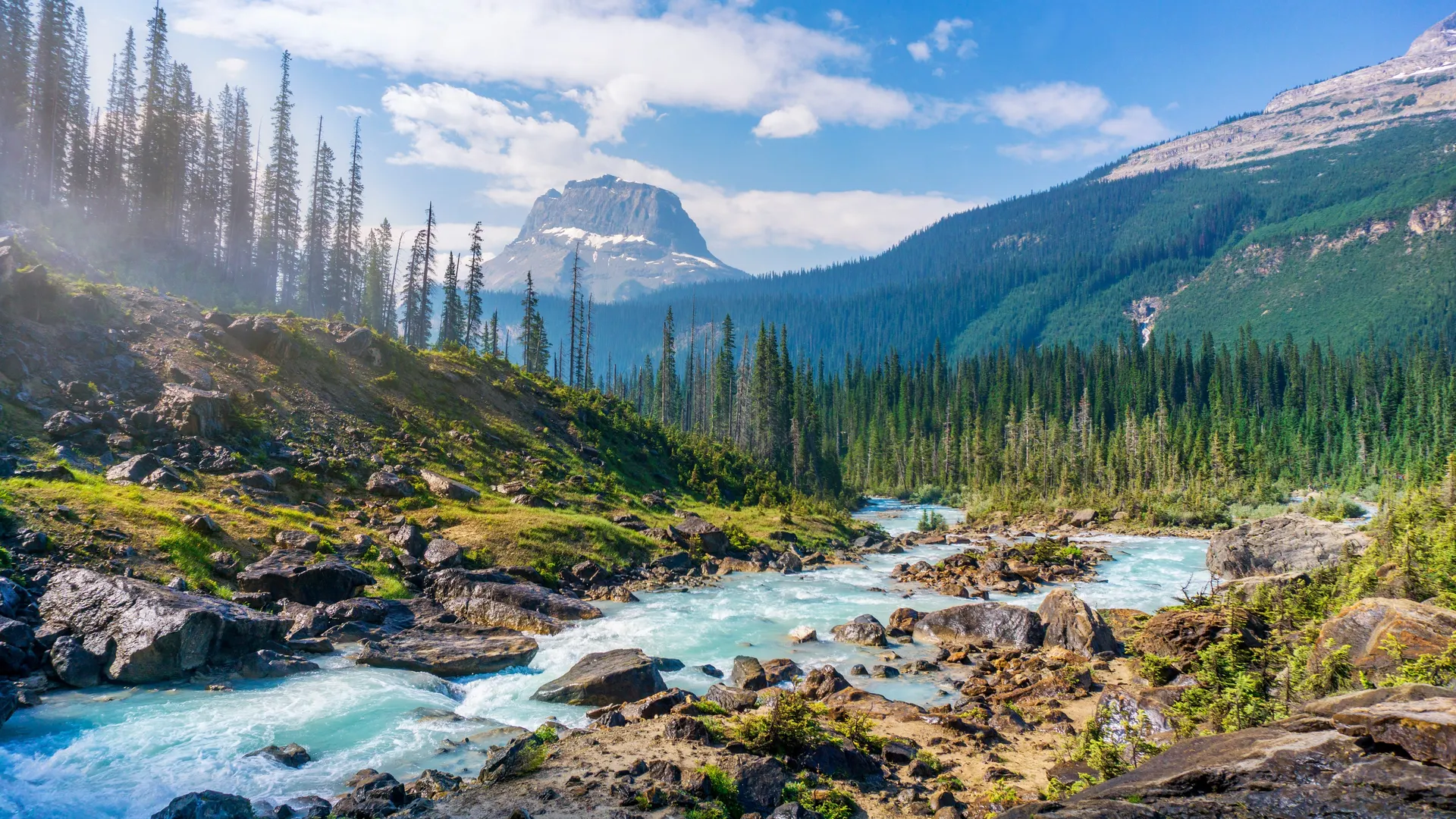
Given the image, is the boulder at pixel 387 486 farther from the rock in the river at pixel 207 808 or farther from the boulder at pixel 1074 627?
the boulder at pixel 1074 627

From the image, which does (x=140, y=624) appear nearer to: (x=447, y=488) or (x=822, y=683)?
(x=822, y=683)

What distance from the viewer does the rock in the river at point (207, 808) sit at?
10219 millimetres

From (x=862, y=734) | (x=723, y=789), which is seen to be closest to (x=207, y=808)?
(x=723, y=789)

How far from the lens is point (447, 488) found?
122 feet

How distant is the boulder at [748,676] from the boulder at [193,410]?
27893mm

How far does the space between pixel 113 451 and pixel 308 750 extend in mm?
22528

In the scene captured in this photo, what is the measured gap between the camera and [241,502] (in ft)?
93.7

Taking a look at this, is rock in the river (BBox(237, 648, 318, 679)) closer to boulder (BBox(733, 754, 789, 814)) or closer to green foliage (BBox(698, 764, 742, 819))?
green foliage (BBox(698, 764, 742, 819))

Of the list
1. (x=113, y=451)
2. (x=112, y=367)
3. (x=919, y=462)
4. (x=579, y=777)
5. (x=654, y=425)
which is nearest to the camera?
(x=579, y=777)

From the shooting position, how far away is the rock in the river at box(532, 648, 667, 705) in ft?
58.7

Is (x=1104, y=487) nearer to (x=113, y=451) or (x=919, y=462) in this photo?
(x=919, y=462)

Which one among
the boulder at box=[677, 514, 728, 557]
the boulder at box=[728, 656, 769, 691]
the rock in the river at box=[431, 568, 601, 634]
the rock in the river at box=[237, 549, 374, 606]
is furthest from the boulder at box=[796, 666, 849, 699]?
the boulder at box=[677, 514, 728, 557]

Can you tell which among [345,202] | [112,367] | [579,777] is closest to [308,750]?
[579,777]

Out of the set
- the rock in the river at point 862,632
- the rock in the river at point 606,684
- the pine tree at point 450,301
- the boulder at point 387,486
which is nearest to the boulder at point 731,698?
the rock in the river at point 606,684
